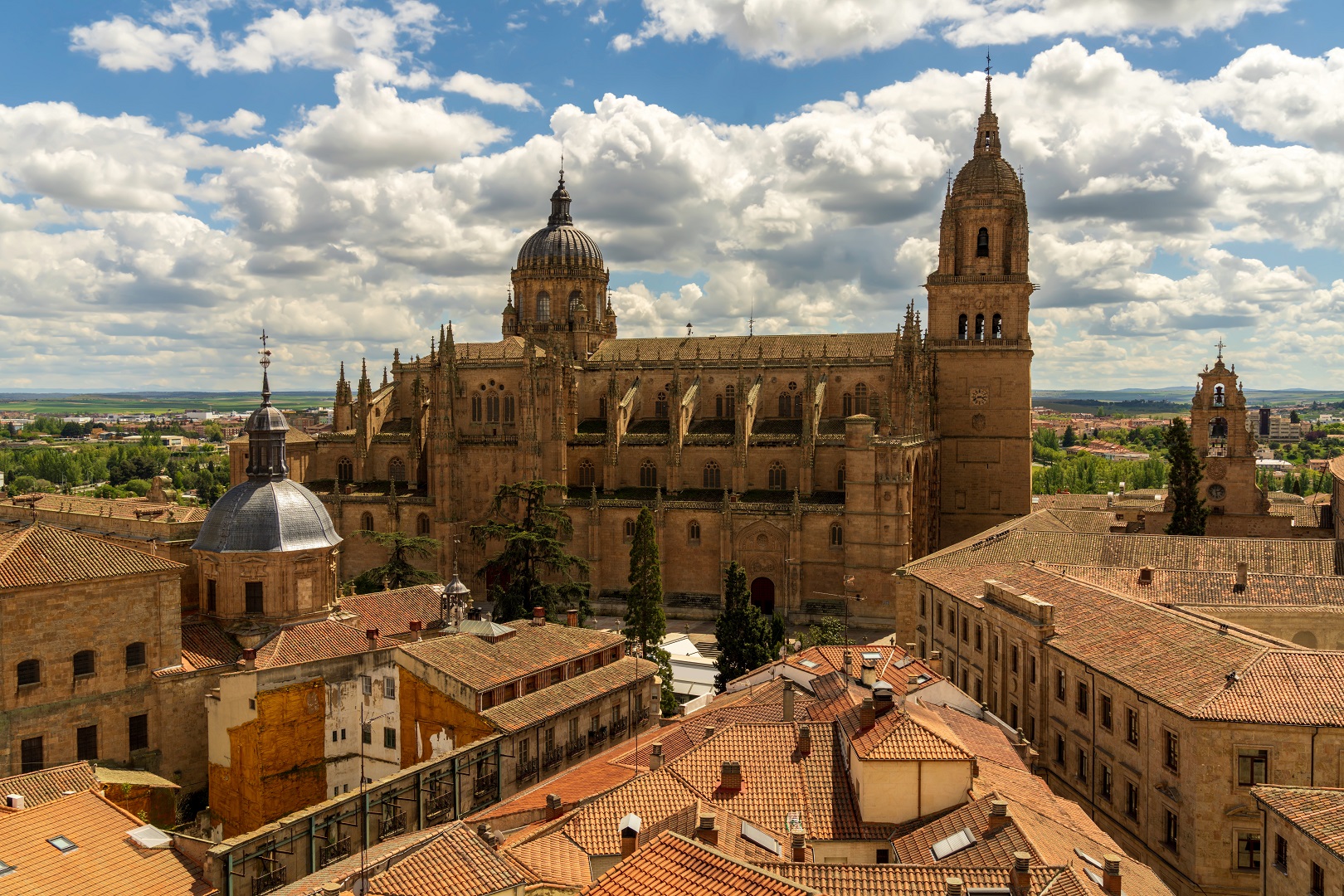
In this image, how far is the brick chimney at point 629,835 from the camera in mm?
17547

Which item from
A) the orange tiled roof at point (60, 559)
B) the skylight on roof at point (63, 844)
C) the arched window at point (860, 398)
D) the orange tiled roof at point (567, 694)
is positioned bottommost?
the skylight on roof at point (63, 844)

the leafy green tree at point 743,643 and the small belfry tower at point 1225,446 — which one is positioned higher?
the small belfry tower at point 1225,446

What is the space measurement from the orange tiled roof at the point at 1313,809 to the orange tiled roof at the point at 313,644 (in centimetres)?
2583

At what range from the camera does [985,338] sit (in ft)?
219

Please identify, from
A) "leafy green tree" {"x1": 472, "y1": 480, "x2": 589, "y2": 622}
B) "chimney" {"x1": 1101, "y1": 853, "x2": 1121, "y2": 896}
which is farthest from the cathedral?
"chimney" {"x1": 1101, "y1": 853, "x2": 1121, "y2": 896}

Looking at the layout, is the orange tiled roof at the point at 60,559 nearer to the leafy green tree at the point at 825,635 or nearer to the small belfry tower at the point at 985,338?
the leafy green tree at the point at 825,635

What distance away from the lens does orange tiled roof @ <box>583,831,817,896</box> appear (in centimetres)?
1393

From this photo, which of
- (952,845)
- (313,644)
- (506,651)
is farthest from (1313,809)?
(313,644)

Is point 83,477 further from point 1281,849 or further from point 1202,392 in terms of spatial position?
point 1281,849

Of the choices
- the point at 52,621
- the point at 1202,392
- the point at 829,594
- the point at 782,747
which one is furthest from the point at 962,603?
the point at 52,621

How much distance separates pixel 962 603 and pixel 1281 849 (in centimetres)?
1787

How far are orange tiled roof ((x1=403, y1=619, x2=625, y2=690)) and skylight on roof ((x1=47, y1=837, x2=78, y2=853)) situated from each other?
409 inches

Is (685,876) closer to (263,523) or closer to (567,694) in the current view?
(567,694)

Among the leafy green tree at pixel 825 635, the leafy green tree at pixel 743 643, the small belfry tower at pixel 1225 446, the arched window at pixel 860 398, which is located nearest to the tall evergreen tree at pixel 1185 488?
the small belfry tower at pixel 1225 446
